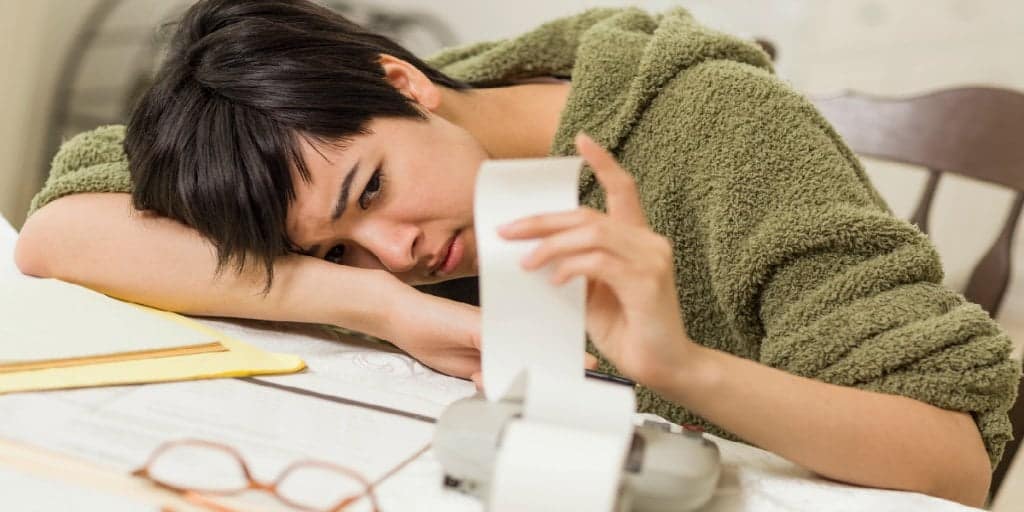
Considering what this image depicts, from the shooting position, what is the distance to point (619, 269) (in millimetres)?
511

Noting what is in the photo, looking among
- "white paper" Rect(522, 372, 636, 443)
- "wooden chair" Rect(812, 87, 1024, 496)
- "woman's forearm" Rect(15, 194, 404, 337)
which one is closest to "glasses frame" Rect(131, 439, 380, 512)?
"white paper" Rect(522, 372, 636, 443)

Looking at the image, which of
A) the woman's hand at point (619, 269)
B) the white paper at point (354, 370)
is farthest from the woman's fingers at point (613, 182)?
the white paper at point (354, 370)

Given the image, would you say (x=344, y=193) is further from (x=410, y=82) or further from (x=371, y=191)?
(x=410, y=82)

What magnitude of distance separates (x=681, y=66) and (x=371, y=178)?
0.30 meters

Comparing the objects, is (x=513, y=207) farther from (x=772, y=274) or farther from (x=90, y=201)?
(x=90, y=201)

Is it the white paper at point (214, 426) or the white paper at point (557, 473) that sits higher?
the white paper at point (557, 473)

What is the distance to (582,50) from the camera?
918mm

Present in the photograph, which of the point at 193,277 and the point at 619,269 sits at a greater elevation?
the point at 619,269

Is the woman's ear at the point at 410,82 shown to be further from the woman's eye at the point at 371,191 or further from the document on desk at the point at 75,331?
the document on desk at the point at 75,331

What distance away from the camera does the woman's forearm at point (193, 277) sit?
2.88 feet

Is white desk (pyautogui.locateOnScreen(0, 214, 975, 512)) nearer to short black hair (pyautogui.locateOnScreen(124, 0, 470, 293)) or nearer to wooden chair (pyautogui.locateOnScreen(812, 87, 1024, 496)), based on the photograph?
short black hair (pyautogui.locateOnScreen(124, 0, 470, 293))

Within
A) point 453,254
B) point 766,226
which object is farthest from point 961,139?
point 453,254

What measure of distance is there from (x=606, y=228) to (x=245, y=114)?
0.42m

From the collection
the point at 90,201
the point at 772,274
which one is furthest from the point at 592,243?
the point at 90,201
